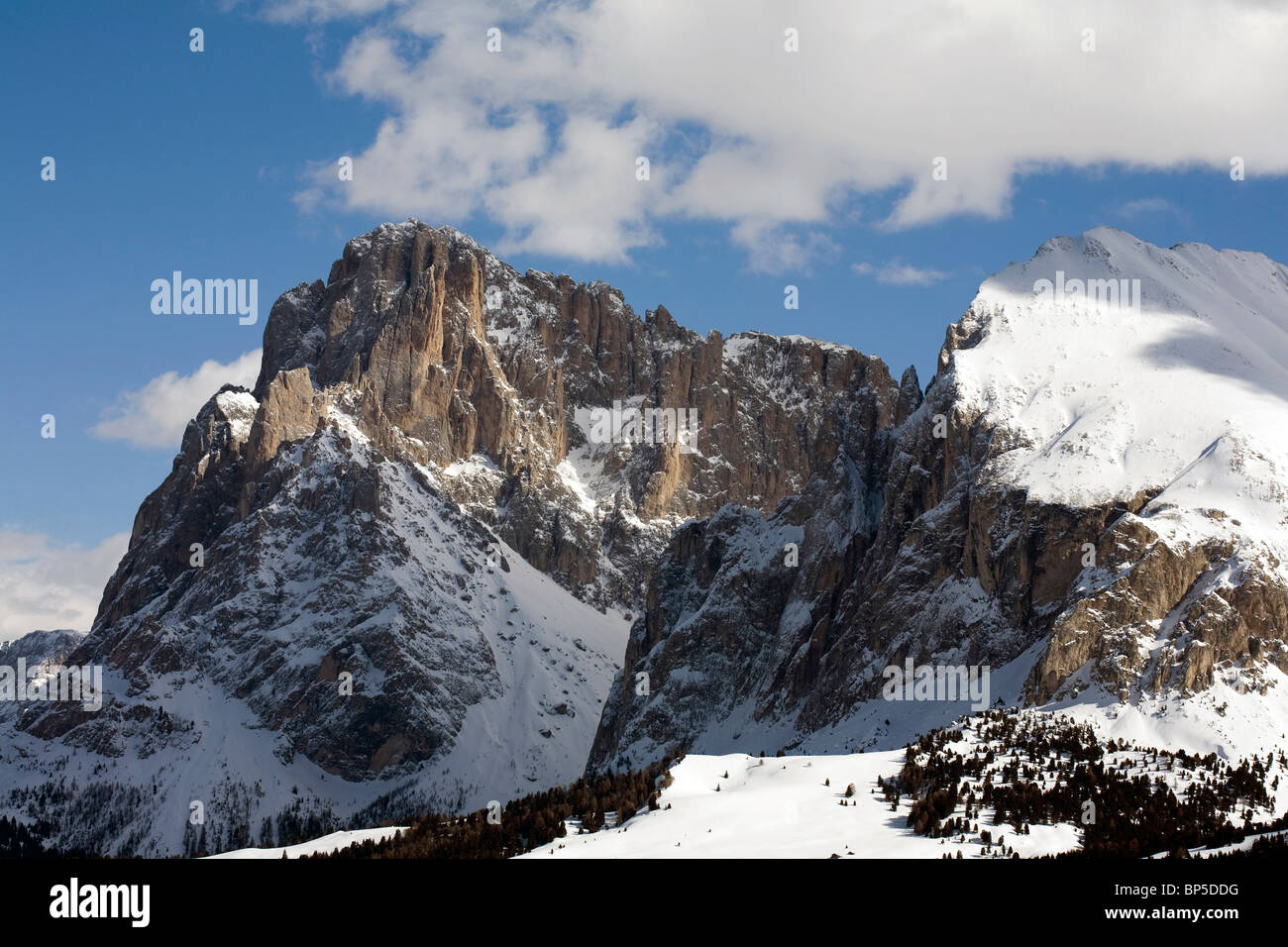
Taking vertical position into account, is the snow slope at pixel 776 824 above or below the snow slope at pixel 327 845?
above

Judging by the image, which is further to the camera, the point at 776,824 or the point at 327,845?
the point at 327,845

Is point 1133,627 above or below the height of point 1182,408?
below

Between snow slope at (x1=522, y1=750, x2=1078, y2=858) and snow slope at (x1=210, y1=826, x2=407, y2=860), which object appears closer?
snow slope at (x1=522, y1=750, x2=1078, y2=858)

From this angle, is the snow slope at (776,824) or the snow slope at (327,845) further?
the snow slope at (327,845)

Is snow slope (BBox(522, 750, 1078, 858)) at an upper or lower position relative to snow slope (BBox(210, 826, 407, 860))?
upper

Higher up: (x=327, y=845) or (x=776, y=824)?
(x=776, y=824)

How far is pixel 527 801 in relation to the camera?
455ft
